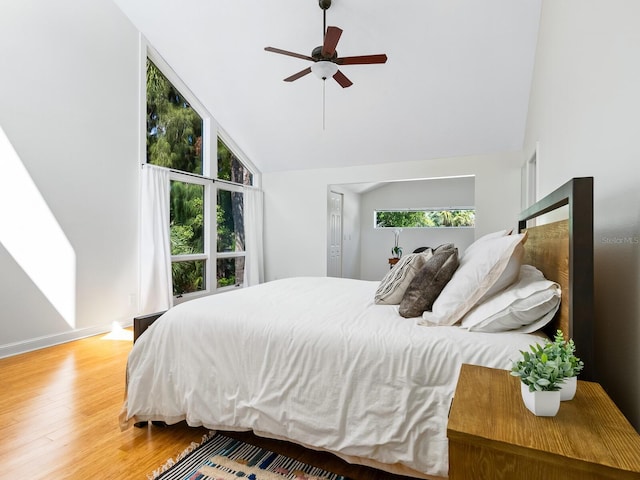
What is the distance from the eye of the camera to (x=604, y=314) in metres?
1.29

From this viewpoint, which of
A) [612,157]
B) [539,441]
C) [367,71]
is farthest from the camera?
[367,71]

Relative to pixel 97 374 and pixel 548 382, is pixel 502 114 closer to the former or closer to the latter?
pixel 548 382

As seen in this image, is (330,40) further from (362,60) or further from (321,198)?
(321,198)

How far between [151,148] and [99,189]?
910 mm

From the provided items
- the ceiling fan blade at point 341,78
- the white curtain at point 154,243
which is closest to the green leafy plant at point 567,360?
the ceiling fan blade at point 341,78

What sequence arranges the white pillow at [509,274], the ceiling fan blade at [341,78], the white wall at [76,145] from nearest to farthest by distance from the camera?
the white pillow at [509,274]
the white wall at [76,145]
the ceiling fan blade at [341,78]

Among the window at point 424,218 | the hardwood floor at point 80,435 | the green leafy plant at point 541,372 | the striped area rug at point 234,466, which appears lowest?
the hardwood floor at point 80,435

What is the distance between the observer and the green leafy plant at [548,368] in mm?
827

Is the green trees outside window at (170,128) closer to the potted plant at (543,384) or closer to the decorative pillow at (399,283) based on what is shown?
the decorative pillow at (399,283)

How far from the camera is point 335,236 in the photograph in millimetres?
6320

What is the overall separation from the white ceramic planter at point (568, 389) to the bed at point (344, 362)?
24 cm

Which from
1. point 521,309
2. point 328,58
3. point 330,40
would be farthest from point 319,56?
point 521,309

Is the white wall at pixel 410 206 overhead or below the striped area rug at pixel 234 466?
overhead

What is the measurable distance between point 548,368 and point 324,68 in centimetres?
288
